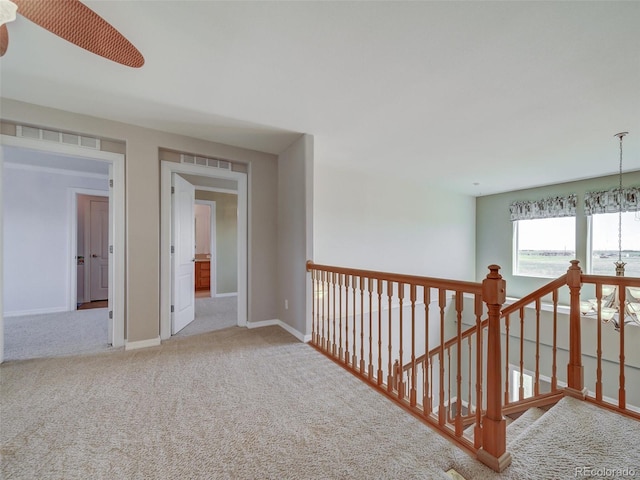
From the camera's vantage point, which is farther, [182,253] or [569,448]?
[182,253]

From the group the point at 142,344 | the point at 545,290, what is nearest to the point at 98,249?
the point at 142,344

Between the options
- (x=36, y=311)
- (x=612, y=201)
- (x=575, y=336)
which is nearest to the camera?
(x=575, y=336)

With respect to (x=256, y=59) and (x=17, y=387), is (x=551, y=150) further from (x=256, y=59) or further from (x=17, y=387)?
(x=17, y=387)

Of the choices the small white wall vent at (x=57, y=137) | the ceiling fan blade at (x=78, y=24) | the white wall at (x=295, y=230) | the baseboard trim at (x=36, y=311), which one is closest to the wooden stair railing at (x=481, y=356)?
the white wall at (x=295, y=230)

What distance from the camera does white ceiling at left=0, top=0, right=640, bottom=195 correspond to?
1440 mm

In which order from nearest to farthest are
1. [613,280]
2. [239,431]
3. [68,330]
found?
[239,431]
[613,280]
[68,330]

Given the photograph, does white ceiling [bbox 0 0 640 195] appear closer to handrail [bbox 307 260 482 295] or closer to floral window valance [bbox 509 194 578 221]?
handrail [bbox 307 260 482 295]

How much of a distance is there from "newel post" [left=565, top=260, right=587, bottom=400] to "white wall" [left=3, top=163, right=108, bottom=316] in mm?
6287

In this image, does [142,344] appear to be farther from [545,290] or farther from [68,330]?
[545,290]

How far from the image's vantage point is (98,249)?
510cm

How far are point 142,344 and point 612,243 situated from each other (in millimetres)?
7004

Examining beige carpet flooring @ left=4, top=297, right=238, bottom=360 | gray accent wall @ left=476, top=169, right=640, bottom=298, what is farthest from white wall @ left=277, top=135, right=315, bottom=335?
gray accent wall @ left=476, top=169, right=640, bottom=298

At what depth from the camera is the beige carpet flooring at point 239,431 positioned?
4.11 ft

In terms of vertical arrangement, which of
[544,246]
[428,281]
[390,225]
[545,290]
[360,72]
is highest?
[360,72]
